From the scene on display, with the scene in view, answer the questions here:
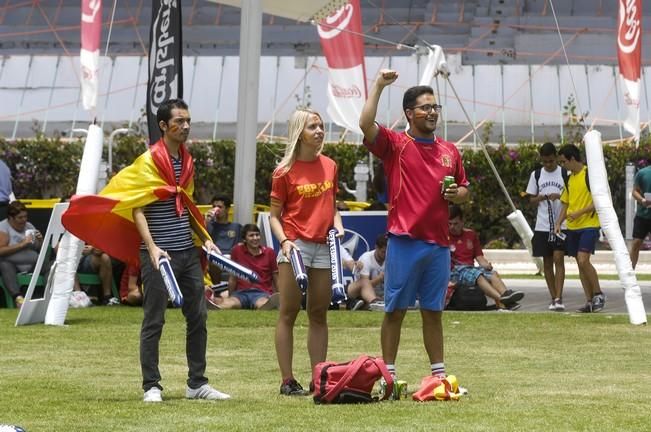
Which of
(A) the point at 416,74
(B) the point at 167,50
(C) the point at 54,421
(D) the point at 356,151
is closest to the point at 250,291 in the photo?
(B) the point at 167,50

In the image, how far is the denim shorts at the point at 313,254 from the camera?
9625mm

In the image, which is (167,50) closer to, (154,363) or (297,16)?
(297,16)

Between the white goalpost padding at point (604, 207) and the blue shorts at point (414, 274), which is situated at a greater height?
the white goalpost padding at point (604, 207)

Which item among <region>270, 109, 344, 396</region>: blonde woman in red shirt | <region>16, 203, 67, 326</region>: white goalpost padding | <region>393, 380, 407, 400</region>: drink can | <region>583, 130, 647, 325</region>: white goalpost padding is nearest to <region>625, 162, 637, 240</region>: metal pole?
<region>583, 130, 647, 325</region>: white goalpost padding

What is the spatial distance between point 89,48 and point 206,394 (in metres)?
23.1

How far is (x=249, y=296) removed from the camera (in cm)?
1761

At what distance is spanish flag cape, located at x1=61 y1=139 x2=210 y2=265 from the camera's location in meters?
9.41

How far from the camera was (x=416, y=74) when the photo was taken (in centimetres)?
3809

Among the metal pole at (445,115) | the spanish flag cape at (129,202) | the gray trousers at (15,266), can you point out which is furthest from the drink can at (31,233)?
the metal pole at (445,115)

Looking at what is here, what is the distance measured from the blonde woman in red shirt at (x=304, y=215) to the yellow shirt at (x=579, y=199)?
303 inches

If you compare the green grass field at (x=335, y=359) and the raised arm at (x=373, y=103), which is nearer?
the green grass field at (x=335, y=359)

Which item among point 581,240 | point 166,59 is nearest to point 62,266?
point 166,59

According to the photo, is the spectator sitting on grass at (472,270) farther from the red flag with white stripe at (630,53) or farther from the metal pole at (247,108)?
the red flag with white stripe at (630,53)

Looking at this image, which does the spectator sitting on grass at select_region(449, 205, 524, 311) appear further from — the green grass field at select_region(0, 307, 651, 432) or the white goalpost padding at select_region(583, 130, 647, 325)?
the white goalpost padding at select_region(583, 130, 647, 325)
